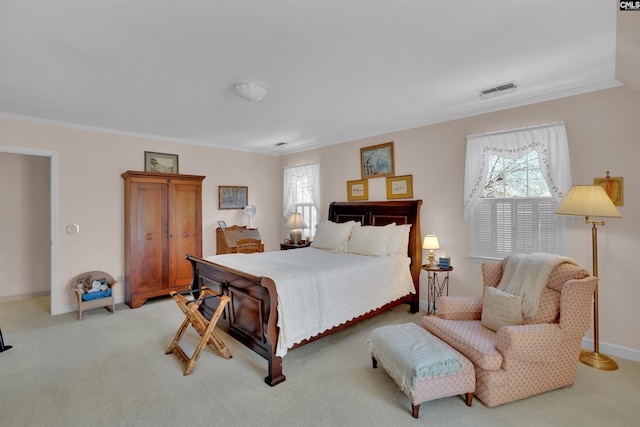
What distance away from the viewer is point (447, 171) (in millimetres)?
3912

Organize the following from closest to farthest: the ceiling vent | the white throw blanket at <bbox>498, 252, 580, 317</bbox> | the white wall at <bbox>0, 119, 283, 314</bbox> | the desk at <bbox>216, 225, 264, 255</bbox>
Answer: the white throw blanket at <bbox>498, 252, 580, 317</bbox> < the ceiling vent < the white wall at <bbox>0, 119, 283, 314</bbox> < the desk at <bbox>216, 225, 264, 255</bbox>

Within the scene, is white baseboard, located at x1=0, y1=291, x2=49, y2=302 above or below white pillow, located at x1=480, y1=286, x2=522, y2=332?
below

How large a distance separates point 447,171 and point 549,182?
1083 millimetres

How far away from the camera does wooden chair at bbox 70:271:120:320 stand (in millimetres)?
3863

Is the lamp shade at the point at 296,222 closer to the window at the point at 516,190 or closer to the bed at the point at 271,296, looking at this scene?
the bed at the point at 271,296

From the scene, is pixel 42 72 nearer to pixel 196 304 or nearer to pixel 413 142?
pixel 196 304

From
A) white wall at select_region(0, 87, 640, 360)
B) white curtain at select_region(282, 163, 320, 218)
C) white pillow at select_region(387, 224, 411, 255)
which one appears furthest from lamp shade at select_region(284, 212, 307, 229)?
white pillow at select_region(387, 224, 411, 255)

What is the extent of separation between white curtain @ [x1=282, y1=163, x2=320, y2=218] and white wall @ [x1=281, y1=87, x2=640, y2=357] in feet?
6.98

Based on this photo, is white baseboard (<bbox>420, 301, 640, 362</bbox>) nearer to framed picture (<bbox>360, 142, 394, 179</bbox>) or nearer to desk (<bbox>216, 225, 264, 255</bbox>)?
framed picture (<bbox>360, 142, 394, 179</bbox>)

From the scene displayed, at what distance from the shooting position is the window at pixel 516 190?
3100 mm

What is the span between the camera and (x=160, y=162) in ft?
15.9

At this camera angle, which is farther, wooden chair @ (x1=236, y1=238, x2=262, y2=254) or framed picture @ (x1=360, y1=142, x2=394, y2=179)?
wooden chair @ (x1=236, y1=238, x2=262, y2=254)

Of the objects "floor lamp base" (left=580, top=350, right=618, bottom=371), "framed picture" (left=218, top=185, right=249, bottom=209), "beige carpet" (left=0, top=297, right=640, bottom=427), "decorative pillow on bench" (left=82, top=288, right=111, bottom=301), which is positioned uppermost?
"framed picture" (left=218, top=185, right=249, bottom=209)

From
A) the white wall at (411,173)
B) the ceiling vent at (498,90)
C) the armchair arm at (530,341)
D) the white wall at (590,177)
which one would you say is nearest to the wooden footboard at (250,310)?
the armchair arm at (530,341)
